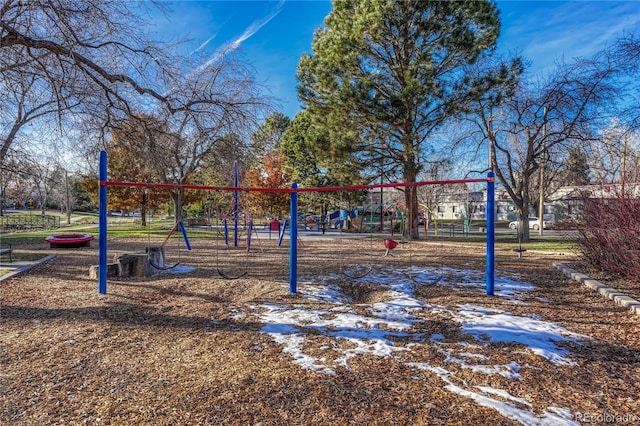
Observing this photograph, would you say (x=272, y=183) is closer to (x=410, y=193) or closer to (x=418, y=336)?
(x=410, y=193)

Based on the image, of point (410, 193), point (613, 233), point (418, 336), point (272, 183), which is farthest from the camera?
point (272, 183)

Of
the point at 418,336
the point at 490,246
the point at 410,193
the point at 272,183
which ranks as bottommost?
the point at 418,336

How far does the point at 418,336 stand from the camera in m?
4.04

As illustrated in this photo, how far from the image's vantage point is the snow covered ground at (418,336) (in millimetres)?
2854

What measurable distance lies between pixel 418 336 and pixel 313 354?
1.24 metres

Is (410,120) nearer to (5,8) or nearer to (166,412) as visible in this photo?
(5,8)

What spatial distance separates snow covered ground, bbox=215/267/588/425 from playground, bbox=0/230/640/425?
0.7 inches

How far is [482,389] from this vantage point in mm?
2871

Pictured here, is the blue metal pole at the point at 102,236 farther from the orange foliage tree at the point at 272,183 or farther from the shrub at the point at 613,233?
the orange foliage tree at the point at 272,183

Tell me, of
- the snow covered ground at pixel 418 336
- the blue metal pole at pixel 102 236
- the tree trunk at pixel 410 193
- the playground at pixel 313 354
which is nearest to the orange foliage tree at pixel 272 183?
the tree trunk at pixel 410 193

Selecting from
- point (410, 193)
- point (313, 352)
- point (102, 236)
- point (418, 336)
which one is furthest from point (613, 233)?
point (410, 193)

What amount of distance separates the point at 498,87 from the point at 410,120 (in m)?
3.50

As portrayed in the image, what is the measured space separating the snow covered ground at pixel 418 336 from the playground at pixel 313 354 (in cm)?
2

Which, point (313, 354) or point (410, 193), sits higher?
point (410, 193)
